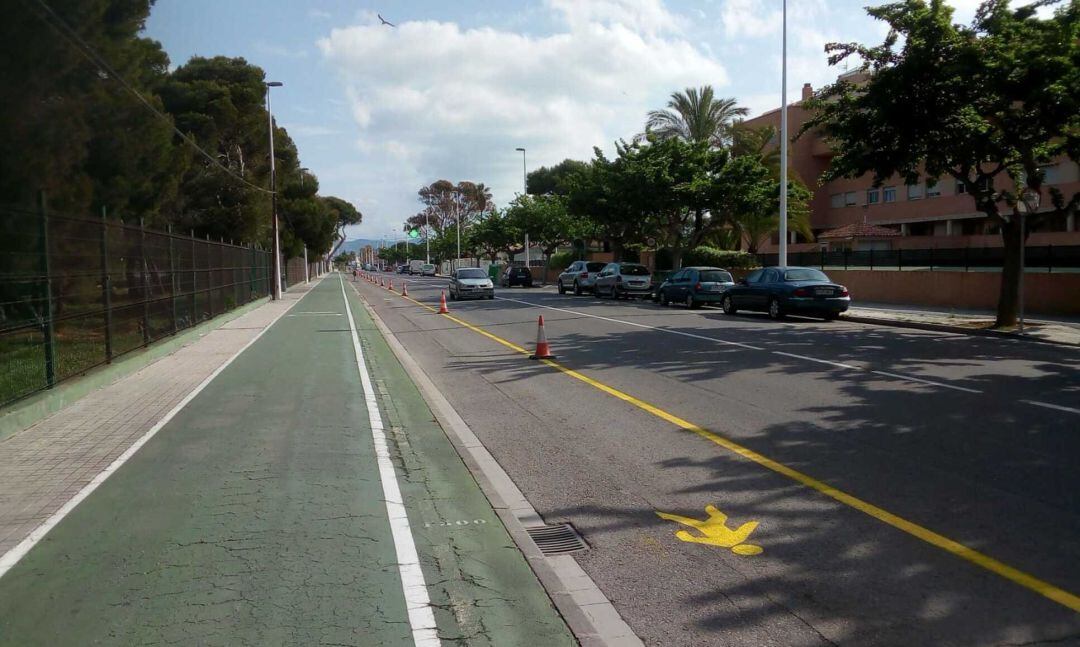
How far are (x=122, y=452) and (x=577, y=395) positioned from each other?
5317mm

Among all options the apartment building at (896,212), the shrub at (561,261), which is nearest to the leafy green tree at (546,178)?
the shrub at (561,261)

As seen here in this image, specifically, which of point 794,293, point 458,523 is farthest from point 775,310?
point 458,523

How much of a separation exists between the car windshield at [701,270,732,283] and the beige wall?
4713 millimetres

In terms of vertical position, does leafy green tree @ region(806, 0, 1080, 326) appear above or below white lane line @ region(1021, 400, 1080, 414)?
above

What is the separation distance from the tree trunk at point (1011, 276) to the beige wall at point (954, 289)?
4048 millimetres

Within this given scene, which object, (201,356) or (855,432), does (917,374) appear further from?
(201,356)

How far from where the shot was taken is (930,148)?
60.8ft

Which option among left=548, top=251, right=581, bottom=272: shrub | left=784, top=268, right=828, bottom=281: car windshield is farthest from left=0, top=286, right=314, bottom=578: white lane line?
left=548, top=251, right=581, bottom=272: shrub

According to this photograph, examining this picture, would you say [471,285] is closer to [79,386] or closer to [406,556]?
[79,386]

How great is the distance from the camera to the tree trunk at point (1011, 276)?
59.5 ft

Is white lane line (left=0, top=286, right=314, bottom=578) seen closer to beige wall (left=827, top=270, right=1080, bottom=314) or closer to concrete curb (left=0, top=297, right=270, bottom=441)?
concrete curb (left=0, top=297, right=270, bottom=441)

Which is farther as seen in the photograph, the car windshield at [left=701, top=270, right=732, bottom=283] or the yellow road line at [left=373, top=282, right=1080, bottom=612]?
the car windshield at [left=701, top=270, right=732, bottom=283]

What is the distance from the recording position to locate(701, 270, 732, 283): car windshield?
2838 centimetres

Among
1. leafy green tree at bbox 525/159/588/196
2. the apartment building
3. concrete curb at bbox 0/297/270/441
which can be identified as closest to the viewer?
concrete curb at bbox 0/297/270/441
